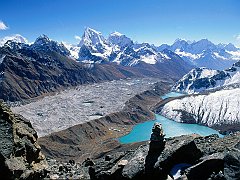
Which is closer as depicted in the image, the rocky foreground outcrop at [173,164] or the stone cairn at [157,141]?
the rocky foreground outcrop at [173,164]

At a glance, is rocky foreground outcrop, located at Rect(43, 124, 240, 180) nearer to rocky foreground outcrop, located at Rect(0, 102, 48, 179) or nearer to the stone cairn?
the stone cairn

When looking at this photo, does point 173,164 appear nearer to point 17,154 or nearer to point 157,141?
point 157,141

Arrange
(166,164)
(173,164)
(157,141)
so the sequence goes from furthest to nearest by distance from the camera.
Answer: (157,141) < (173,164) < (166,164)

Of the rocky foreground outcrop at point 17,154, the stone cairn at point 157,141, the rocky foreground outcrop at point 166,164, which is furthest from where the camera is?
the stone cairn at point 157,141

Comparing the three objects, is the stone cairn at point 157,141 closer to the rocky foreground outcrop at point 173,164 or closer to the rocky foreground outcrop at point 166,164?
the rocky foreground outcrop at point 166,164

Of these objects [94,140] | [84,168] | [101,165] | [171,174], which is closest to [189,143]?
[171,174]

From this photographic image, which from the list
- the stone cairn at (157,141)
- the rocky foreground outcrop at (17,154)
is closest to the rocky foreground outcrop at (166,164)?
the stone cairn at (157,141)

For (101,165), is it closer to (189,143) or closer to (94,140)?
(189,143)

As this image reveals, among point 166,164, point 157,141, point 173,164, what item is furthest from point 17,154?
point 173,164
